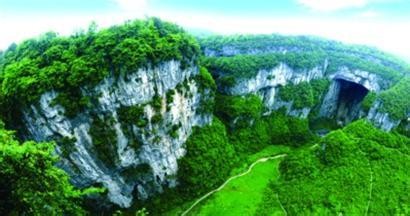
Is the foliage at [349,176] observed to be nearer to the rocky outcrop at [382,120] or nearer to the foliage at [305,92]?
the rocky outcrop at [382,120]

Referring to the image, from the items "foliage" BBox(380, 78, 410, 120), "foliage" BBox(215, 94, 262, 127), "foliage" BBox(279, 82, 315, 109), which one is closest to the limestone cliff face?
"foliage" BBox(279, 82, 315, 109)

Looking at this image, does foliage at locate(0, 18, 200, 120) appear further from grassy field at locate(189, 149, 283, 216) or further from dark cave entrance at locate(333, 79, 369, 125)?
dark cave entrance at locate(333, 79, 369, 125)

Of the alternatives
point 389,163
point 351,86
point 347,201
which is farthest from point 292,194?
point 351,86

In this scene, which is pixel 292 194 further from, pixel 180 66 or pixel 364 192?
pixel 180 66

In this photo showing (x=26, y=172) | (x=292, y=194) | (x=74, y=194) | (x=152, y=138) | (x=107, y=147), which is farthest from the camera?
(x=292, y=194)

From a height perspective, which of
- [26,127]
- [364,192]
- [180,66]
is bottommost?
[364,192]

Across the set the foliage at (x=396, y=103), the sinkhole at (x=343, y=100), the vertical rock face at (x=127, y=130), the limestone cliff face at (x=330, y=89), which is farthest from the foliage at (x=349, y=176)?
the sinkhole at (x=343, y=100)

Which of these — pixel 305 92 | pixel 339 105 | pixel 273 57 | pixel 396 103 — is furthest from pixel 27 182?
pixel 339 105
